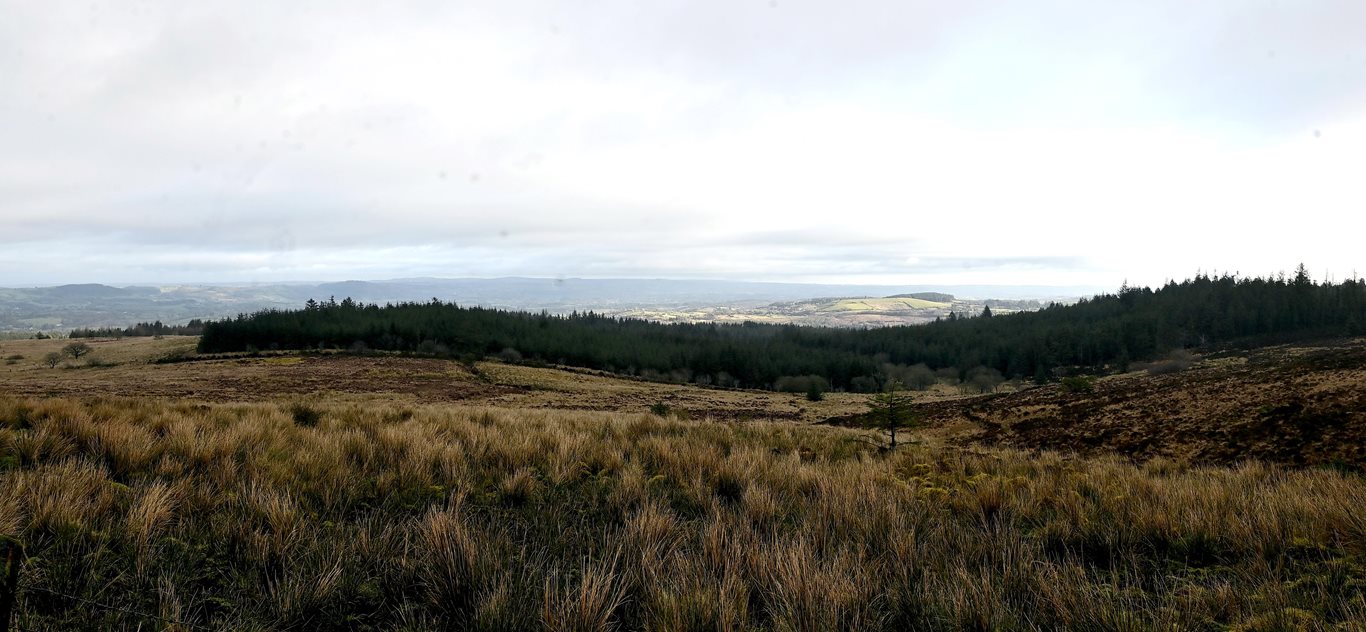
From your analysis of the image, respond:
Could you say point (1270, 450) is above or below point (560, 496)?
below

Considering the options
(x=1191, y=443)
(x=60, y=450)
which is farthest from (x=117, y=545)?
(x=1191, y=443)

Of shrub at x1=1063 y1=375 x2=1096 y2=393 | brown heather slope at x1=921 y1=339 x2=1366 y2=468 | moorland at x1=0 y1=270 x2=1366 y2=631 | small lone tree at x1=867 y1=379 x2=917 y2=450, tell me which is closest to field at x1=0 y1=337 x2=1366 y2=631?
moorland at x1=0 y1=270 x2=1366 y2=631

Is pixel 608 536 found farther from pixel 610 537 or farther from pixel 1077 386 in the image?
pixel 1077 386

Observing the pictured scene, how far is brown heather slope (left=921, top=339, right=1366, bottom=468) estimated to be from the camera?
10.9m

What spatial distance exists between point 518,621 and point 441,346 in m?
88.6

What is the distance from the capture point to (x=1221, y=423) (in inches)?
572

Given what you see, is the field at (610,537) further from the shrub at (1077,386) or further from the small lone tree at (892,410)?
the shrub at (1077,386)

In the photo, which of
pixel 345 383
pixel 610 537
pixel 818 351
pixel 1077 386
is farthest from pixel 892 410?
Answer: pixel 818 351

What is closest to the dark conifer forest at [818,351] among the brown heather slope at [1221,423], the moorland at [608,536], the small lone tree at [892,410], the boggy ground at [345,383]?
the boggy ground at [345,383]

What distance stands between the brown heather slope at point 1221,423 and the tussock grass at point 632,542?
21.6ft

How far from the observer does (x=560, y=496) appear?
4895 millimetres

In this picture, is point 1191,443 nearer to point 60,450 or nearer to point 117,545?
point 117,545

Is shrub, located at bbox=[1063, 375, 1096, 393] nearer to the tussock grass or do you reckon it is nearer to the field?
the field

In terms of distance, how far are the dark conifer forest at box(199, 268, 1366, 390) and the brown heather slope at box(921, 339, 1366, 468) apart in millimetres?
61643
